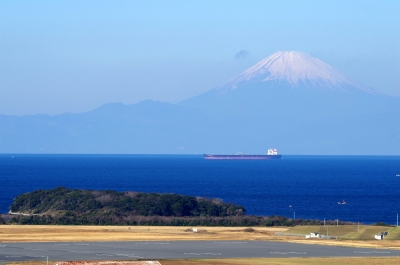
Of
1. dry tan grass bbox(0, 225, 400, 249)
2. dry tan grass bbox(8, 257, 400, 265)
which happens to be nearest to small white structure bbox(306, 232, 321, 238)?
dry tan grass bbox(0, 225, 400, 249)

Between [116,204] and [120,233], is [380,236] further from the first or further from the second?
[116,204]

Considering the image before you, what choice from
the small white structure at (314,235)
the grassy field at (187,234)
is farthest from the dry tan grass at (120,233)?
the small white structure at (314,235)

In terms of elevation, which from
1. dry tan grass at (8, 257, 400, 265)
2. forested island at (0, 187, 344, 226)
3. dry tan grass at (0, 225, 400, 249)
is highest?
forested island at (0, 187, 344, 226)

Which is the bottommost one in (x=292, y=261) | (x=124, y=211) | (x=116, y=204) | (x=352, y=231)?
(x=292, y=261)

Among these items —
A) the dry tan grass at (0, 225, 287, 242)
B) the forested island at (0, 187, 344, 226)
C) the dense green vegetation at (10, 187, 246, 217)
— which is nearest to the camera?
the dry tan grass at (0, 225, 287, 242)

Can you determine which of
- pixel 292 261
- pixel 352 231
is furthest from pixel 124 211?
pixel 292 261

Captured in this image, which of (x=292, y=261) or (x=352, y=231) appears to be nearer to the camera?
(x=292, y=261)

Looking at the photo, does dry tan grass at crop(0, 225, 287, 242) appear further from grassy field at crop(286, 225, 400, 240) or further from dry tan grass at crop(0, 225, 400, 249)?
grassy field at crop(286, 225, 400, 240)

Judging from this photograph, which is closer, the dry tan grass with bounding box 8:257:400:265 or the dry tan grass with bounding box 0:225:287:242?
the dry tan grass with bounding box 8:257:400:265
